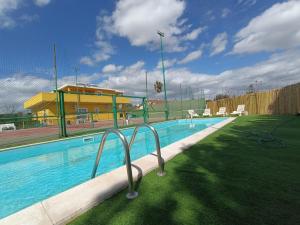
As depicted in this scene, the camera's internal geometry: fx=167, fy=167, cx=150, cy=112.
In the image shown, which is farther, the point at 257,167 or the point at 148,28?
the point at 148,28

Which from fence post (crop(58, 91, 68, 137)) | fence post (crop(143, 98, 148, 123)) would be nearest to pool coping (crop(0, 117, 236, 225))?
fence post (crop(58, 91, 68, 137))

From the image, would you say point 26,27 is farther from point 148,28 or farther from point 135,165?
point 148,28

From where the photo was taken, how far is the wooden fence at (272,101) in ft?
40.5

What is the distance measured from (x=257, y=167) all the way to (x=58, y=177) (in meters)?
3.70

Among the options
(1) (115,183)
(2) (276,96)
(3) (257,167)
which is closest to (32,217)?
(1) (115,183)

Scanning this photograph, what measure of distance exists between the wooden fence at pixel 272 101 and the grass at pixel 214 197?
12.6 metres

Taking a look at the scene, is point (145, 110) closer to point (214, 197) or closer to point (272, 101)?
point (214, 197)

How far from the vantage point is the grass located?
56.4 inches

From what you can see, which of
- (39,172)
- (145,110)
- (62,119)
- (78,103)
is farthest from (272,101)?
(78,103)

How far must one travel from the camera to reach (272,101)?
47.5 feet

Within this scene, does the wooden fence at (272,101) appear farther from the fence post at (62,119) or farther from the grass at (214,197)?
the fence post at (62,119)

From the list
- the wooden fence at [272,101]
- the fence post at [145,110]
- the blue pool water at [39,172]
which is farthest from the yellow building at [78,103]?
the wooden fence at [272,101]

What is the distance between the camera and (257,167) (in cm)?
250

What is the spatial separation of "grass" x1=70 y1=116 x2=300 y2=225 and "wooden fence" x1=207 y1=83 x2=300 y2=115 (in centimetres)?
1258
